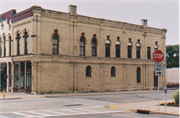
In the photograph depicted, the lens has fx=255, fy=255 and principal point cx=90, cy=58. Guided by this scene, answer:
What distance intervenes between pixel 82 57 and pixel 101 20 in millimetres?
6714

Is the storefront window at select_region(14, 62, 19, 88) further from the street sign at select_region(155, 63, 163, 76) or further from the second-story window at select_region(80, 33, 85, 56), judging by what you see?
the street sign at select_region(155, 63, 163, 76)

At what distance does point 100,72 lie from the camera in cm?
3809

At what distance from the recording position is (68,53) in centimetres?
3481

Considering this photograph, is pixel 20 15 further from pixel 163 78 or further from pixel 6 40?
pixel 163 78

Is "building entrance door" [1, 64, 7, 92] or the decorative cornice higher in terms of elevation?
the decorative cornice

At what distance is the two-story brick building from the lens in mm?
32250

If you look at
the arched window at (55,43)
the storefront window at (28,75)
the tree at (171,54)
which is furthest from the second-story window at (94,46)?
the tree at (171,54)

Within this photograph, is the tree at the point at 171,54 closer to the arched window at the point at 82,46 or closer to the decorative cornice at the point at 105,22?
the decorative cornice at the point at 105,22

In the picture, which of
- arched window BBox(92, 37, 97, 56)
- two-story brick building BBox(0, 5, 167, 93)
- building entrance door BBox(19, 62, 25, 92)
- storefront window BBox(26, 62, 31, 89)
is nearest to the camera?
two-story brick building BBox(0, 5, 167, 93)

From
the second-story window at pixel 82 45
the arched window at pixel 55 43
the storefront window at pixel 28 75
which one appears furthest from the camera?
the second-story window at pixel 82 45

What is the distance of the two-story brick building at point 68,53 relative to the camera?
32.2 metres

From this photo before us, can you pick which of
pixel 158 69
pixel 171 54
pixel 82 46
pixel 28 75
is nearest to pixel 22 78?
pixel 28 75

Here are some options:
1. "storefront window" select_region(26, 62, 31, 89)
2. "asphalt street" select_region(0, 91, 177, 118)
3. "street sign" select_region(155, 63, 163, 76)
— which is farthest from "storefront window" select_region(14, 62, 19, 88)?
"street sign" select_region(155, 63, 163, 76)

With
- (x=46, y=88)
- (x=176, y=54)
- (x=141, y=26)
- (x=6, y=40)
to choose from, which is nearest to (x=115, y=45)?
(x=141, y=26)
